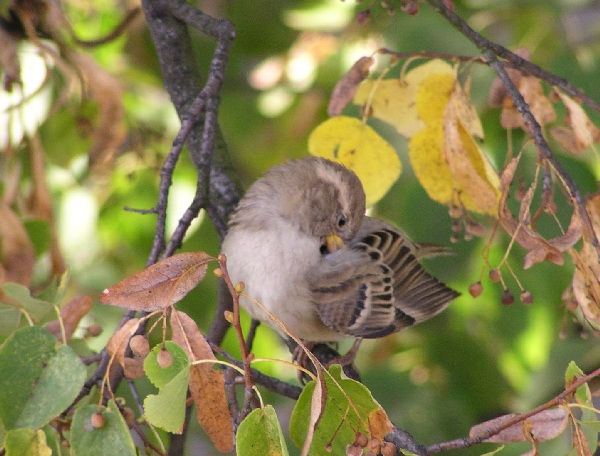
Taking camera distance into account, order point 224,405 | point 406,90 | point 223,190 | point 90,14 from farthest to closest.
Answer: point 90,14
point 223,190
point 406,90
point 224,405

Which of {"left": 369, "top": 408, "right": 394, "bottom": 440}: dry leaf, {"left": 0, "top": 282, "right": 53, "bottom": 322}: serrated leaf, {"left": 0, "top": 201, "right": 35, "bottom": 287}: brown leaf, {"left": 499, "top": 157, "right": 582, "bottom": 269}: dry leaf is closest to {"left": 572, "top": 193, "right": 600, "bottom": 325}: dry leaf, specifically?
{"left": 499, "top": 157, "right": 582, "bottom": 269}: dry leaf

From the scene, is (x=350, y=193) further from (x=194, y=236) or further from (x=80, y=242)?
(x=80, y=242)

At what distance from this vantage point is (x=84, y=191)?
8.58 feet

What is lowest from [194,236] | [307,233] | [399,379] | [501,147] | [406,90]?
[399,379]

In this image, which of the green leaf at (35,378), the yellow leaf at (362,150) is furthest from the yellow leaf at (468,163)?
the green leaf at (35,378)

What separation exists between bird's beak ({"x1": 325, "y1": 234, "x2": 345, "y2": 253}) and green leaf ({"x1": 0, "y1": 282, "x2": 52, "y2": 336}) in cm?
87

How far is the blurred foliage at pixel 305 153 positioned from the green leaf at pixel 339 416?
83 centimetres

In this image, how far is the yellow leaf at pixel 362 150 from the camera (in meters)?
1.77

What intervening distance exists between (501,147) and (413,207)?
278mm

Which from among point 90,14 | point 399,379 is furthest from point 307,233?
point 90,14

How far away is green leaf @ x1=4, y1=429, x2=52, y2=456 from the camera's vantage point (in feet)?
3.90

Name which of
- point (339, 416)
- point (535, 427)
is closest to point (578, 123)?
point (535, 427)

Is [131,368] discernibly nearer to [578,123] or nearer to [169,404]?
[169,404]

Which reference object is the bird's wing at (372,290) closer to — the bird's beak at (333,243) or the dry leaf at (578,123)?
the bird's beak at (333,243)
